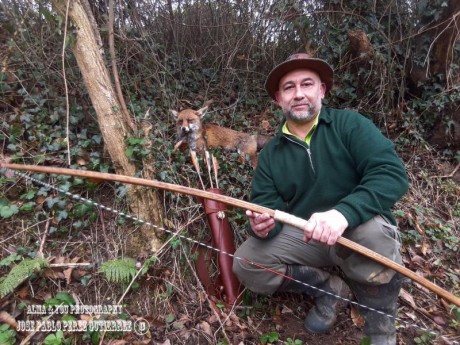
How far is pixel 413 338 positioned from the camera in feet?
9.57

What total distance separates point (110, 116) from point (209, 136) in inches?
90.0

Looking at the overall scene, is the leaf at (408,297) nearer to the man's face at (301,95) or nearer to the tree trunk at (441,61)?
the man's face at (301,95)

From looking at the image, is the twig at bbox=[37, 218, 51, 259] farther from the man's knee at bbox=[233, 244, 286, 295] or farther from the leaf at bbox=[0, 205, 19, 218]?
the man's knee at bbox=[233, 244, 286, 295]

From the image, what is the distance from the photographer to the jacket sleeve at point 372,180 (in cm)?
230

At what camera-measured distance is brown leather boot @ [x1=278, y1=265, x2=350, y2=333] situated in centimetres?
292

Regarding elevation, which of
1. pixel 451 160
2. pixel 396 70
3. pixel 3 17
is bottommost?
pixel 451 160

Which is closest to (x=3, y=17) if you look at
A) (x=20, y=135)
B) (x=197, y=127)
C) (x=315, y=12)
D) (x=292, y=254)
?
(x=20, y=135)

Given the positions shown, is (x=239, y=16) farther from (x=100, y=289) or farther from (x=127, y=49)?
(x=100, y=289)

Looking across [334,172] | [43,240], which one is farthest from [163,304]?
[334,172]

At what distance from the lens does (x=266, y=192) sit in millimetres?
2885

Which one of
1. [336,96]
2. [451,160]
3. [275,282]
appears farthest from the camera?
[336,96]

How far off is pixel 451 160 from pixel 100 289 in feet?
18.6

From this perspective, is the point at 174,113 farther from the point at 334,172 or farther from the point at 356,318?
the point at 356,318

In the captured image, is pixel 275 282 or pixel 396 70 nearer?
pixel 275 282
